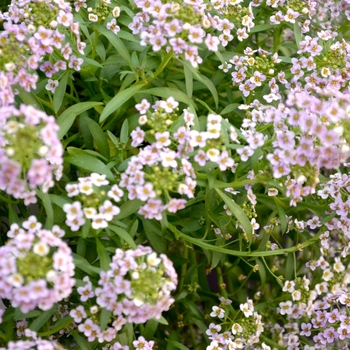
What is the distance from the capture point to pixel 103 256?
5.38 ft

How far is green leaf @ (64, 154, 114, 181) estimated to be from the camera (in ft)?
5.61

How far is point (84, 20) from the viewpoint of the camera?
6.47ft

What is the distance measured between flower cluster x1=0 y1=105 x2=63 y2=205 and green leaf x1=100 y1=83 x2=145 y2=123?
1.13 ft

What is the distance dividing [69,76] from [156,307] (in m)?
0.80

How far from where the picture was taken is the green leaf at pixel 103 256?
1614 mm

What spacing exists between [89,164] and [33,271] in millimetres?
432

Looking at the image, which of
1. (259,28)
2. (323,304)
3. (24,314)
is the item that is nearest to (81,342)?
(24,314)

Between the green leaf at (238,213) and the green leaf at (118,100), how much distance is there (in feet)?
1.30

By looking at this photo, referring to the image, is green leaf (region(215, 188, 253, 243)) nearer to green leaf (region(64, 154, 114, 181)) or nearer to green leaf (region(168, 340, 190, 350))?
green leaf (region(64, 154, 114, 181))

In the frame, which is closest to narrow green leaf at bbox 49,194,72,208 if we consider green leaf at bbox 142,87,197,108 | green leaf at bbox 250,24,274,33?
green leaf at bbox 142,87,197,108

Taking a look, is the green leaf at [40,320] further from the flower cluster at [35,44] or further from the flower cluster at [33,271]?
the flower cluster at [35,44]

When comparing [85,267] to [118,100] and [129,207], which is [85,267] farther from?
[118,100]

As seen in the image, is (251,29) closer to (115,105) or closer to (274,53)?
(274,53)

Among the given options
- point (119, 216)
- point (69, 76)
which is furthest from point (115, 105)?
point (119, 216)
